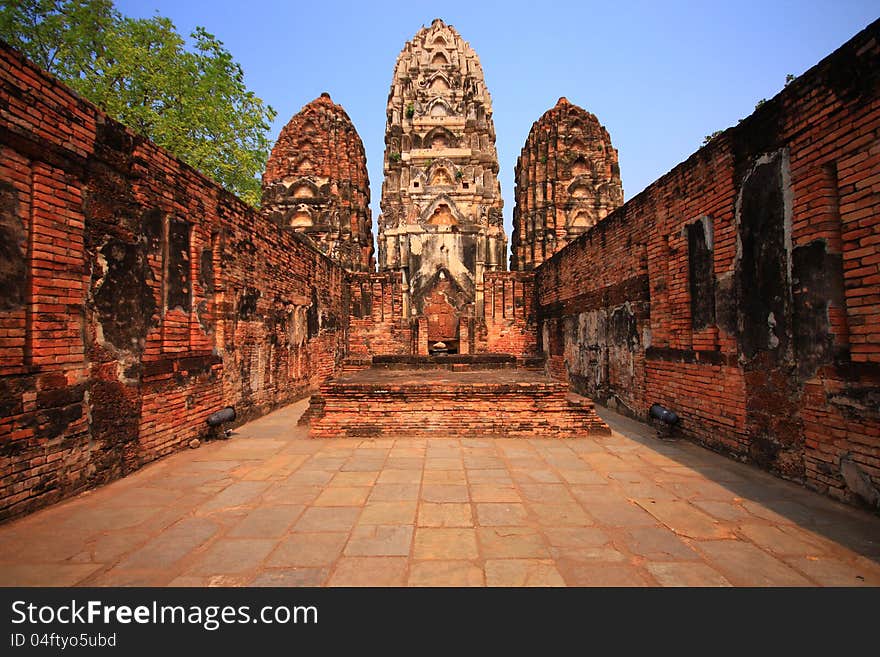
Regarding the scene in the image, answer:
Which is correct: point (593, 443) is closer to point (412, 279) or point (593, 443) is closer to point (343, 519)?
point (343, 519)

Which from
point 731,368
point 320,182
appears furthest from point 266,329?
point 320,182

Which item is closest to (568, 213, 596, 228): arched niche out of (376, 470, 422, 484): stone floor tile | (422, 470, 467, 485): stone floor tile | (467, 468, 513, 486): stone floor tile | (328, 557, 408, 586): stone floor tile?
(467, 468, 513, 486): stone floor tile

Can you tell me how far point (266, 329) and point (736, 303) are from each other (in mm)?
7755

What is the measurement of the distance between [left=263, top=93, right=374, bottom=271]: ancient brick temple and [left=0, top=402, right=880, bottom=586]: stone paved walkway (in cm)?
1995

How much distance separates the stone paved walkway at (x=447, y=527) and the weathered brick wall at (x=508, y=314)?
9.47m

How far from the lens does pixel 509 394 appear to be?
20.5ft

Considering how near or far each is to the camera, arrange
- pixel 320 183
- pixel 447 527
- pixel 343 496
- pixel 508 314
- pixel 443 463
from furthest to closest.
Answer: pixel 320 183 → pixel 508 314 → pixel 443 463 → pixel 343 496 → pixel 447 527

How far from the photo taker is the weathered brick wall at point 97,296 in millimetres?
3410

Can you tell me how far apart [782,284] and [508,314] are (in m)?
10.3

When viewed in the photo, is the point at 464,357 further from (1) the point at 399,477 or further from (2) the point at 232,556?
(2) the point at 232,556

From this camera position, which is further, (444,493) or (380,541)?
(444,493)

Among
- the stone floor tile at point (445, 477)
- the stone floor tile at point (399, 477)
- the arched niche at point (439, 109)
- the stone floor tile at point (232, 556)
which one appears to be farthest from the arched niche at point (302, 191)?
the stone floor tile at point (232, 556)

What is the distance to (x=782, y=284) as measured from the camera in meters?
4.18

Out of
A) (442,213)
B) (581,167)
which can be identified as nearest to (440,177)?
(442,213)
